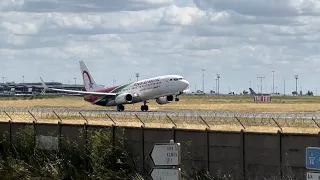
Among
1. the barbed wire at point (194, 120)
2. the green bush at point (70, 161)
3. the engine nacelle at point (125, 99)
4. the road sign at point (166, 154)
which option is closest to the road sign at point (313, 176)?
the road sign at point (166, 154)

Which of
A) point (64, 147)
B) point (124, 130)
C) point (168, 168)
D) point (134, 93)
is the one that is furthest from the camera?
point (134, 93)

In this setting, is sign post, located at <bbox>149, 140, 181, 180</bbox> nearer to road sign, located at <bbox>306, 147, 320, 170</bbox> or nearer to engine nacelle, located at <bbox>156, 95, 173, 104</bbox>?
road sign, located at <bbox>306, 147, 320, 170</bbox>

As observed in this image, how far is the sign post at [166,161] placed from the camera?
1247 centimetres

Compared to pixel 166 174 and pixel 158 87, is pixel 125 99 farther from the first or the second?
pixel 166 174

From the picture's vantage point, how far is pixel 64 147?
32.8 metres

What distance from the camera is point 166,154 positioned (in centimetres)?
1277

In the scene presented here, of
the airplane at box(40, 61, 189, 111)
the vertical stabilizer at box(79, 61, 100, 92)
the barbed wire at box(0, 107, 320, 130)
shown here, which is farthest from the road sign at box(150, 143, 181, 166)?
the vertical stabilizer at box(79, 61, 100, 92)

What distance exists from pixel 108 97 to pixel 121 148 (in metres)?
52.4

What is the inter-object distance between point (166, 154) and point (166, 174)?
392mm

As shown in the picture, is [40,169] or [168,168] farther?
[40,169]

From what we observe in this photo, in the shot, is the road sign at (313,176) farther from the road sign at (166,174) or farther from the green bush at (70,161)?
the green bush at (70,161)

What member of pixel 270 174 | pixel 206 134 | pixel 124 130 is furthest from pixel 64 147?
pixel 270 174

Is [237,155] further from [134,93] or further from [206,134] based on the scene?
[134,93]

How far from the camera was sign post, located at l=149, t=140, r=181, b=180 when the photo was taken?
1247 centimetres
